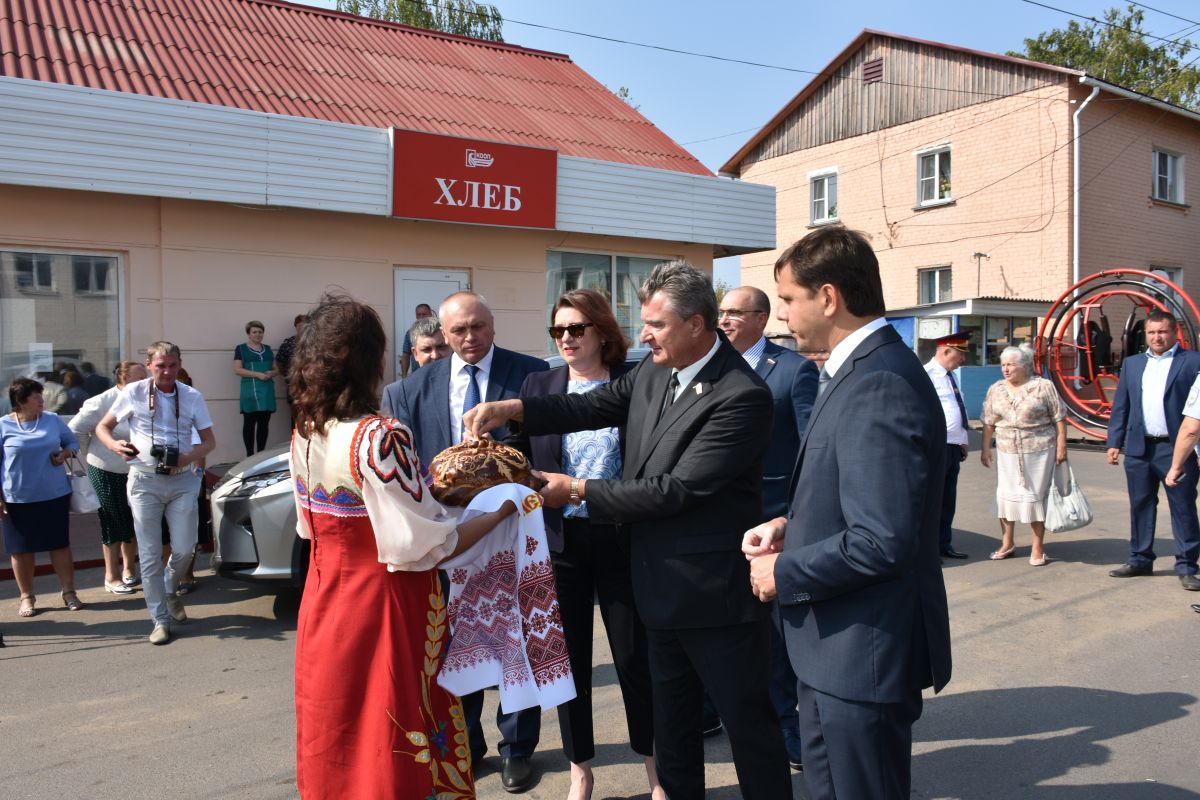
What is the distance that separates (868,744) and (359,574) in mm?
1498

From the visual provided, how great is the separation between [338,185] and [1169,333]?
8443mm

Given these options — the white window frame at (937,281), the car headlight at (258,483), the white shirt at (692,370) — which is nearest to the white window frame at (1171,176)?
the white window frame at (937,281)

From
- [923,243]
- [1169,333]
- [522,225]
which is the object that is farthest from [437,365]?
[923,243]

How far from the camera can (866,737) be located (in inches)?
85.8

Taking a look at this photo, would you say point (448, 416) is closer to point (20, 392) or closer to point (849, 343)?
point (849, 343)

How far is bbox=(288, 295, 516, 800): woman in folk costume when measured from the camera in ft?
8.31

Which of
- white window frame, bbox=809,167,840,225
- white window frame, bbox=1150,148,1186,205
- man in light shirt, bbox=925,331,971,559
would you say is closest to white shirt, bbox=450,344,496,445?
man in light shirt, bbox=925,331,971,559

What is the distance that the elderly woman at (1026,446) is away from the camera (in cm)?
748

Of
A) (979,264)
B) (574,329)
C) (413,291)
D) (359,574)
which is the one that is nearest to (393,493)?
(359,574)

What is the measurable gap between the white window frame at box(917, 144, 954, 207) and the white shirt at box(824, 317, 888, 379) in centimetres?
2127

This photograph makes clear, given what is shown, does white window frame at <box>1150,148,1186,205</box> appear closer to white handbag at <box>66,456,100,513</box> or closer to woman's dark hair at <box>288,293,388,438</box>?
white handbag at <box>66,456,100,513</box>

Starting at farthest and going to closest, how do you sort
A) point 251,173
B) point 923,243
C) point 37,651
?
point 923,243 < point 251,173 < point 37,651

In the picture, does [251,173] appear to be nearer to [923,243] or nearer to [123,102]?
[123,102]

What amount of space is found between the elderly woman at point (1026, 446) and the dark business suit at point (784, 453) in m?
4.42
